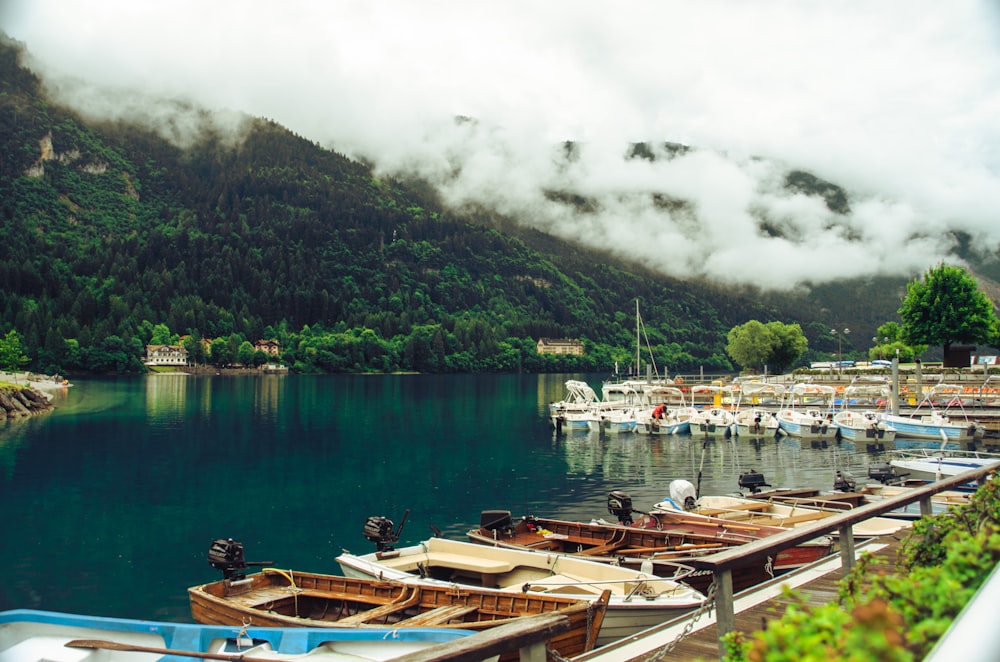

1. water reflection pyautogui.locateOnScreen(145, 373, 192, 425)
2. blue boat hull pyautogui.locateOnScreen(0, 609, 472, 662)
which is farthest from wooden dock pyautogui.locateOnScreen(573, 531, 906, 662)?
water reflection pyautogui.locateOnScreen(145, 373, 192, 425)

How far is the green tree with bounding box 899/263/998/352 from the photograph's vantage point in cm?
8256

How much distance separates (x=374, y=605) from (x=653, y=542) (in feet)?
25.5

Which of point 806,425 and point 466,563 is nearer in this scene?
point 466,563

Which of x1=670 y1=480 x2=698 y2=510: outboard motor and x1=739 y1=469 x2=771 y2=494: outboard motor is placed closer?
x1=670 y1=480 x2=698 y2=510: outboard motor

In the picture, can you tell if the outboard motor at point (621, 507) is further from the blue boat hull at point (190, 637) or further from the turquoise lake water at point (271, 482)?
the blue boat hull at point (190, 637)

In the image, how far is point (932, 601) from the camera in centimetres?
287

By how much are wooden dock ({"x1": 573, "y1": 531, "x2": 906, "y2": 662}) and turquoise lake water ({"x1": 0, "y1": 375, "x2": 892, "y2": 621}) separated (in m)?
15.4

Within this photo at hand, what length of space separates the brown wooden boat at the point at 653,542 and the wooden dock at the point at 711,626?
4.29m

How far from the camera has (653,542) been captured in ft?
61.0

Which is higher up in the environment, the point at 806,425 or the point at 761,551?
the point at 761,551

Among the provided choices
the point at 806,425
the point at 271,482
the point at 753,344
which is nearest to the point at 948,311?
the point at 806,425

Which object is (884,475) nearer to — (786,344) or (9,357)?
(786,344)

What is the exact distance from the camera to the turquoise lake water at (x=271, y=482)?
25.1 metres

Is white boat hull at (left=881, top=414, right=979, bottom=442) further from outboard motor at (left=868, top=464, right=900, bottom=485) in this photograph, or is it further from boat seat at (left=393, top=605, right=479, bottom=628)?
boat seat at (left=393, top=605, right=479, bottom=628)
